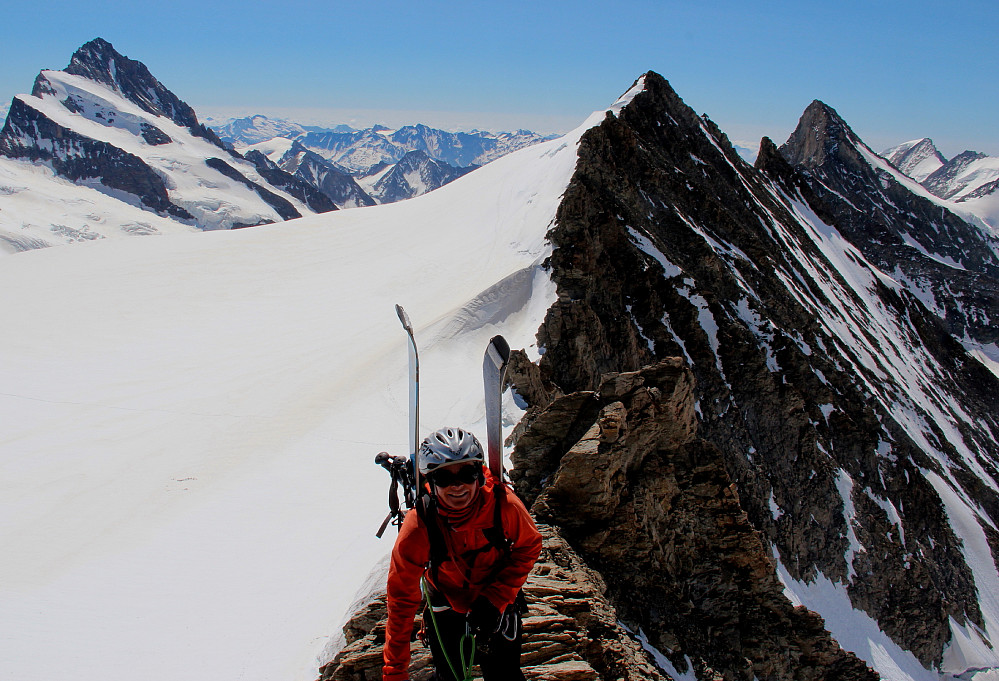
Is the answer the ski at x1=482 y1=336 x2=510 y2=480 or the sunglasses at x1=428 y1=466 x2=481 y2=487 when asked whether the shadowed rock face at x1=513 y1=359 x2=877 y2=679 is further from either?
the sunglasses at x1=428 y1=466 x2=481 y2=487

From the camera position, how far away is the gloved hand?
4.58 m

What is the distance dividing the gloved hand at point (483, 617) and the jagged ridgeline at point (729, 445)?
17.7 ft

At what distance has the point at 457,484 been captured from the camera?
4449 millimetres

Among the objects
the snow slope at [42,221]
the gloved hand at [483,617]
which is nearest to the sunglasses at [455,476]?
the gloved hand at [483,617]

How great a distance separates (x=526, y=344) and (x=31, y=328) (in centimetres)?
2429

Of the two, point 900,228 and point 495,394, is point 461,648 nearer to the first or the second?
point 495,394

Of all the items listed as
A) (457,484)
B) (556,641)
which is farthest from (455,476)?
(556,641)

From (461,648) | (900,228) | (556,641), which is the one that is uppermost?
(900,228)

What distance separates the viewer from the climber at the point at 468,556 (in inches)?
176

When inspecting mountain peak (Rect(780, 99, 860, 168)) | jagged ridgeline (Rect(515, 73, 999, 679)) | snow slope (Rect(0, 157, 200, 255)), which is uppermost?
snow slope (Rect(0, 157, 200, 255))

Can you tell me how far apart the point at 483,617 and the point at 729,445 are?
80.4ft

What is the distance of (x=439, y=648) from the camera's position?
15.6 feet

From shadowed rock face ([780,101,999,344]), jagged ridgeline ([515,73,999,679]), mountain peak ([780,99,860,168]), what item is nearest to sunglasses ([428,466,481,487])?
jagged ridgeline ([515,73,999,679])

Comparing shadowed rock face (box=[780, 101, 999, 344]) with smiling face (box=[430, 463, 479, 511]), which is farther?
shadowed rock face (box=[780, 101, 999, 344])
